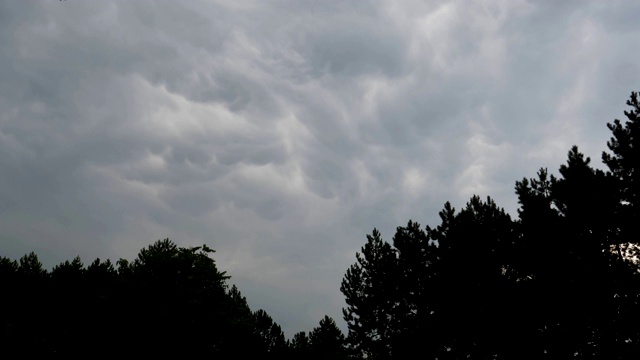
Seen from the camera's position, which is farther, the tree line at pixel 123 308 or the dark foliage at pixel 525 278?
the tree line at pixel 123 308

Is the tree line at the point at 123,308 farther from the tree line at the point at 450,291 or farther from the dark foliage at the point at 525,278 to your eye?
the dark foliage at the point at 525,278

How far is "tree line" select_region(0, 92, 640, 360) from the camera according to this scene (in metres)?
Result: 26.2

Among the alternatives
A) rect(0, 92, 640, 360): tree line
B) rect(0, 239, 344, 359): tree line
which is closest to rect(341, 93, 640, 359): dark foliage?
rect(0, 92, 640, 360): tree line

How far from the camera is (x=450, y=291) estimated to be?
32.9m

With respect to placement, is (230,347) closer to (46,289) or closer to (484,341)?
(46,289)

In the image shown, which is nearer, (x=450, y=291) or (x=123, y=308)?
(x=123, y=308)

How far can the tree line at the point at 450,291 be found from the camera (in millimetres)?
26219

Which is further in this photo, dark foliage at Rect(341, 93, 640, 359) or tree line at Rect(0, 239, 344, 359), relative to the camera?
tree line at Rect(0, 239, 344, 359)

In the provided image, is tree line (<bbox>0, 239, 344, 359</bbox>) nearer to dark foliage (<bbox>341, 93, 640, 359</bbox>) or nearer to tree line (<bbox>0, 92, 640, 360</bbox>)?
tree line (<bbox>0, 92, 640, 360</bbox>)

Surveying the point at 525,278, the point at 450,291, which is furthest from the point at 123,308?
the point at 525,278

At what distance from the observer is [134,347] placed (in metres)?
28.5

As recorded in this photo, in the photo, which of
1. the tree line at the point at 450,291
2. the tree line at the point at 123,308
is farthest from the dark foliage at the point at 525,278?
the tree line at the point at 123,308

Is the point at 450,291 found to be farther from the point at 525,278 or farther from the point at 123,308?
the point at 123,308

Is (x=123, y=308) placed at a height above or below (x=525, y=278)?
below
